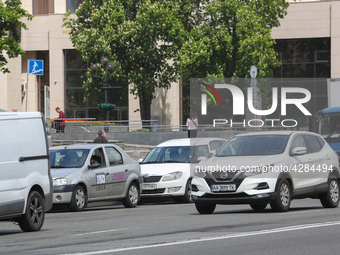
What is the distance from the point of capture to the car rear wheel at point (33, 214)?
10.3 m

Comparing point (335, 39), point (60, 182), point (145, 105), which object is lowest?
point (60, 182)

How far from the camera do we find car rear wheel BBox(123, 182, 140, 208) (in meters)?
15.9

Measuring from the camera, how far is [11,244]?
8570mm

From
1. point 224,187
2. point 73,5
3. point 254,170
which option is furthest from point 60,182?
point 73,5

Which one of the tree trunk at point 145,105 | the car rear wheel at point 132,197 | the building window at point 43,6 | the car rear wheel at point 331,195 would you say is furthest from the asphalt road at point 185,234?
the building window at point 43,6

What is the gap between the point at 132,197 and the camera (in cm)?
1605

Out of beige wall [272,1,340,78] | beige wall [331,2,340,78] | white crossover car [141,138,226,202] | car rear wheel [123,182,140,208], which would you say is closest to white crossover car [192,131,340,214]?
white crossover car [141,138,226,202]

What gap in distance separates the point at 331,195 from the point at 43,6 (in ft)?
127

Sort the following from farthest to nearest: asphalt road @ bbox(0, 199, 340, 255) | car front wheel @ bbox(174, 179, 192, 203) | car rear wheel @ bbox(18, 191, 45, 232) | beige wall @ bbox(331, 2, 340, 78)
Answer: beige wall @ bbox(331, 2, 340, 78) → car front wheel @ bbox(174, 179, 192, 203) → car rear wheel @ bbox(18, 191, 45, 232) → asphalt road @ bbox(0, 199, 340, 255)

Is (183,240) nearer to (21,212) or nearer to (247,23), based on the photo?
(21,212)

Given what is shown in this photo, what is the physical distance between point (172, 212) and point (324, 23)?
110 feet

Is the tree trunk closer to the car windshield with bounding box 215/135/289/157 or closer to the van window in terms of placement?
the car windshield with bounding box 215/135/289/157

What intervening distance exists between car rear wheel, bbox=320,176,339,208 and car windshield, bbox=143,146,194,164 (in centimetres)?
425

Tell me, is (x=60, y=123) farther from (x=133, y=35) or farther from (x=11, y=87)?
(x=11, y=87)
